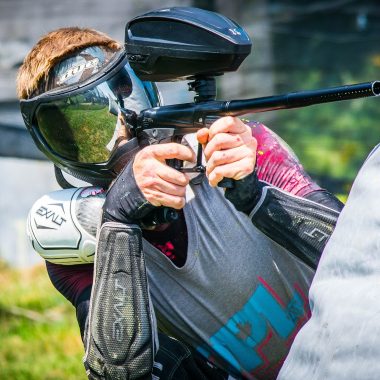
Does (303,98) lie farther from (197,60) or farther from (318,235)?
(318,235)

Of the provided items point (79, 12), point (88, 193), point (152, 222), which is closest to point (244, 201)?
point (152, 222)

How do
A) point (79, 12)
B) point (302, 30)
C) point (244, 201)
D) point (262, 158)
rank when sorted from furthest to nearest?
1. point (302, 30)
2. point (79, 12)
3. point (262, 158)
4. point (244, 201)

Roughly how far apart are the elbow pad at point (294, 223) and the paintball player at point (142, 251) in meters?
0.06

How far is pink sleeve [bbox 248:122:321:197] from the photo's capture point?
300 centimetres

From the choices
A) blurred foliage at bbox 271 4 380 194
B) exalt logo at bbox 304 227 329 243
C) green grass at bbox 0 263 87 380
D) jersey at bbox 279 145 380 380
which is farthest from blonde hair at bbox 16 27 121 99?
blurred foliage at bbox 271 4 380 194

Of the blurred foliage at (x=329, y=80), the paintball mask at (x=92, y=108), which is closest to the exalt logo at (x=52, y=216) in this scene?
the paintball mask at (x=92, y=108)

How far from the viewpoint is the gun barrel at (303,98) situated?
2.25 m

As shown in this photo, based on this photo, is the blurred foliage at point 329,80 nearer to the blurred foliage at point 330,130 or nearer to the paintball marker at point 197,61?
the blurred foliage at point 330,130

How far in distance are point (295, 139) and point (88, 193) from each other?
12.5 ft

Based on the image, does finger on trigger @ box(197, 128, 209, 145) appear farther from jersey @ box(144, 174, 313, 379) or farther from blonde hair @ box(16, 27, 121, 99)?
blonde hair @ box(16, 27, 121, 99)

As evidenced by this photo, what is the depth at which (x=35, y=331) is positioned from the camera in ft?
18.5

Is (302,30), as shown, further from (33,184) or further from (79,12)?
(33,184)

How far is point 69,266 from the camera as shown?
3.15 meters

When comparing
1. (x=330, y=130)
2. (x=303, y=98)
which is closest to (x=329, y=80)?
(x=330, y=130)
